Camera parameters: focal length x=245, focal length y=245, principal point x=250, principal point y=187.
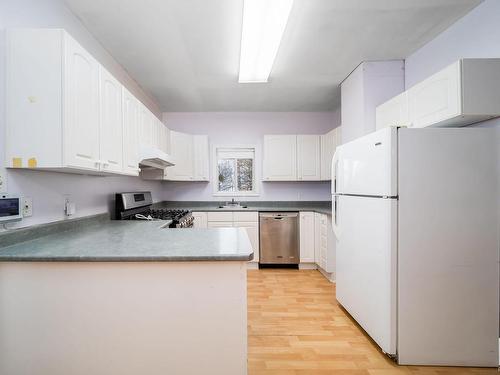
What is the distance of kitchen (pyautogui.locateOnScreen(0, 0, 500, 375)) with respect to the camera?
127 cm

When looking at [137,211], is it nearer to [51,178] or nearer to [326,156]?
[51,178]

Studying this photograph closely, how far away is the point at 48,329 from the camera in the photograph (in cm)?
127

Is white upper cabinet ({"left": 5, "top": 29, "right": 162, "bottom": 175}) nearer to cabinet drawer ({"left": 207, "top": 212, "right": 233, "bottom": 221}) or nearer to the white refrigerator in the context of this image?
the white refrigerator

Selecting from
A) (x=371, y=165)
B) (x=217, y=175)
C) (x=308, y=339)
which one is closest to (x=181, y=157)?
(x=217, y=175)

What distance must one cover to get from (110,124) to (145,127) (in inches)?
36.5

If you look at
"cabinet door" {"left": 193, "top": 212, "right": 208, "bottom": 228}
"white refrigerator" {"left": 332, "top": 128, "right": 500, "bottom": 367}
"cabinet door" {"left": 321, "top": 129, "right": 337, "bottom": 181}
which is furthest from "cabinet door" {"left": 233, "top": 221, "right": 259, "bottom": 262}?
"white refrigerator" {"left": 332, "top": 128, "right": 500, "bottom": 367}

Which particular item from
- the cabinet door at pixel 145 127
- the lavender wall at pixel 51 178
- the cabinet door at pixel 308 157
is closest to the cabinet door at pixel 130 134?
the cabinet door at pixel 145 127

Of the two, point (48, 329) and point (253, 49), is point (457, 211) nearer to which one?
point (253, 49)

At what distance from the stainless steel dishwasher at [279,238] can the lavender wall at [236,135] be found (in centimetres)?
71

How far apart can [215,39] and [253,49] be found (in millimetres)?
378

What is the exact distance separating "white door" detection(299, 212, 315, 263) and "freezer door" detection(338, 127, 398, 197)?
60.2 inches

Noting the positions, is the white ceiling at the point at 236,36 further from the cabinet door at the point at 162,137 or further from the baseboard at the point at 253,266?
the baseboard at the point at 253,266

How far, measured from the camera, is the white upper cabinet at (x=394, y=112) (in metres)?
2.30

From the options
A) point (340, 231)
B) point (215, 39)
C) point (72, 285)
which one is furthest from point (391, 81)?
point (72, 285)
